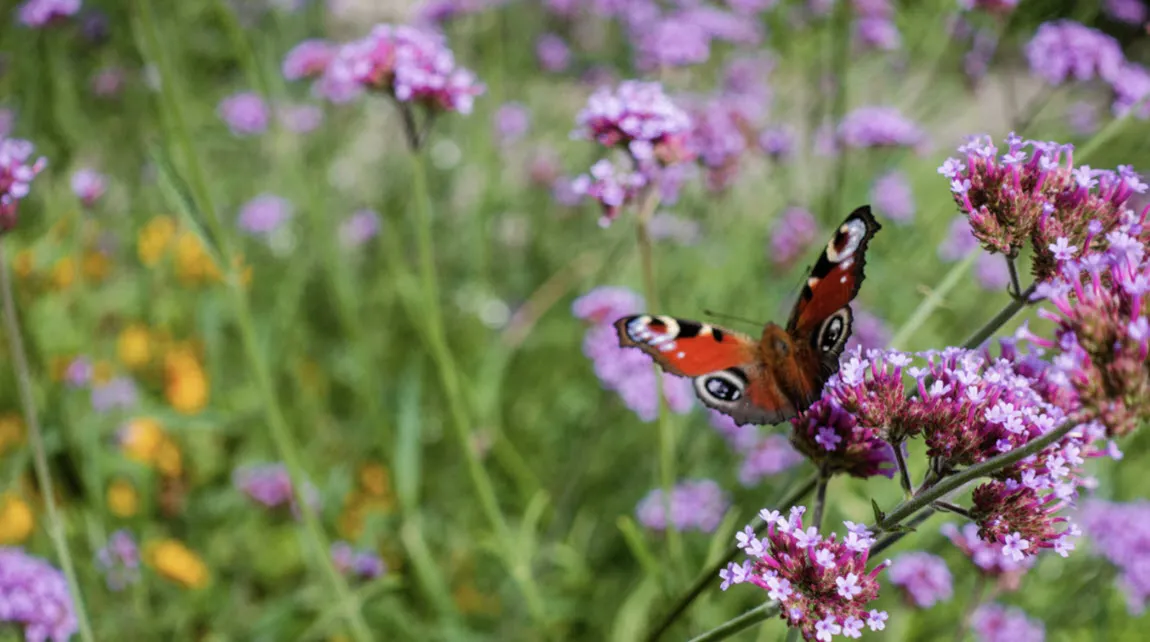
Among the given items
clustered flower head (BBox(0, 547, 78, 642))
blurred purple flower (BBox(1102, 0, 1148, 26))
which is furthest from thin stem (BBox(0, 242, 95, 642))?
blurred purple flower (BBox(1102, 0, 1148, 26))

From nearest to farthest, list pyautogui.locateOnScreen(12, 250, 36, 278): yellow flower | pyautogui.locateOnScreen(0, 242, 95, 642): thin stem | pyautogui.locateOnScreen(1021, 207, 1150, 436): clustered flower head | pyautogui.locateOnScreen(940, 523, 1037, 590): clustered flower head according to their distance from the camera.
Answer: pyautogui.locateOnScreen(1021, 207, 1150, 436): clustered flower head < pyautogui.locateOnScreen(0, 242, 95, 642): thin stem < pyautogui.locateOnScreen(940, 523, 1037, 590): clustered flower head < pyautogui.locateOnScreen(12, 250, 36, 278): yellow flower

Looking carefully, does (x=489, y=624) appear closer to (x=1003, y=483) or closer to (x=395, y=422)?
(x=395, y=422)

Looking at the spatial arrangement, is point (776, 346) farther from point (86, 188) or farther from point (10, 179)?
point (86, 188)

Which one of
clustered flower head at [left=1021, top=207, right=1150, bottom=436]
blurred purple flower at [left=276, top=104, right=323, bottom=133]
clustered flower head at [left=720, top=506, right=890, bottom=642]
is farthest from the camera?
blurred purple flower at [left=276, top=104, right=323, bottom=133]

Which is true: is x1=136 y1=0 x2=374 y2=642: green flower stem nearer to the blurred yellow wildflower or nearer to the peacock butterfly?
the peacock butterfly

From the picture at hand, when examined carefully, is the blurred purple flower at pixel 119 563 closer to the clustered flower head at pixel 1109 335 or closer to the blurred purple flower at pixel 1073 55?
the clustered flower head at pixel 1109 335


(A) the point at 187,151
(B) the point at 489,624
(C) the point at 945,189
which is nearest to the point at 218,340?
(B) the point at 489,624
